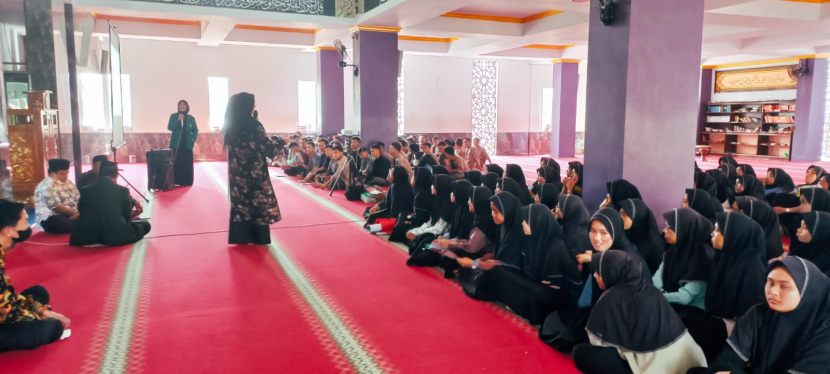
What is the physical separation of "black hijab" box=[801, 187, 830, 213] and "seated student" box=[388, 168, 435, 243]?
2709 mm

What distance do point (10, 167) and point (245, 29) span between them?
497 centimetres

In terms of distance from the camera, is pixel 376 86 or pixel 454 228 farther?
pixel 376 86

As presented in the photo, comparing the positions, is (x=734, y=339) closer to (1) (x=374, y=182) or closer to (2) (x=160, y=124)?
(1) (x=374, y=182)

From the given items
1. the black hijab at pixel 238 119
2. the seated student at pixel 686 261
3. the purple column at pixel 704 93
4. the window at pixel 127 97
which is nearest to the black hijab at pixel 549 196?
the seated student at pixel 686 261

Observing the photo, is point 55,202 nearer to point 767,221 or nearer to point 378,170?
point 378,170

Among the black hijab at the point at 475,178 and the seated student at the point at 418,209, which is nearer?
the seated student at the point at 418,209

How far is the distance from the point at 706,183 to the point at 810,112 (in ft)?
28.9

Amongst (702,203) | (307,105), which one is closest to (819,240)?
(702,203)

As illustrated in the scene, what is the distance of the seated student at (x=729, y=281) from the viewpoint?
233 centimetres

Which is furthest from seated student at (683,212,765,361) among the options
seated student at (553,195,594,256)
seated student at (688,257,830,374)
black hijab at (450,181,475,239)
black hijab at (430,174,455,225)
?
black hijab at (430,174,455,225)

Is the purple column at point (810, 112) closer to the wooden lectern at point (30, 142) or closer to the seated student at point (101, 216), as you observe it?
the seated student at point (101, 216)

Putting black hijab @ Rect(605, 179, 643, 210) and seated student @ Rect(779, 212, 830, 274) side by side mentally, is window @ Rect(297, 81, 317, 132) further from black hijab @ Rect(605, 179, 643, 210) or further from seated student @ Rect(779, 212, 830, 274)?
seated student @ Rect(779, 212, 830, 274)

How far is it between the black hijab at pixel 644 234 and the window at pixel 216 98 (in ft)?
33.0

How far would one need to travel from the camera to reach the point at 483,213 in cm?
367
